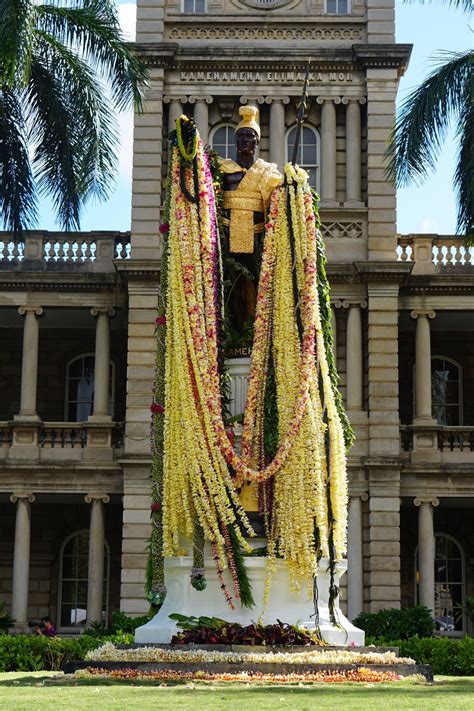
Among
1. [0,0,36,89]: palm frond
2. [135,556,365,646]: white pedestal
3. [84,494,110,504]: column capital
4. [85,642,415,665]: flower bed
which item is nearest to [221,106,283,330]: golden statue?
[135,556,365,646]: white pedestal

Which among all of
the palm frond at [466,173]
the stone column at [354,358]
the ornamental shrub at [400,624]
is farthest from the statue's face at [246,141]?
the stone column at [354,358]

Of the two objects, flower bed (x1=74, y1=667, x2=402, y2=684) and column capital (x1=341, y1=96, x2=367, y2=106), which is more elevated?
column capital (x1=341, y1=96, x2=367, y2=106)

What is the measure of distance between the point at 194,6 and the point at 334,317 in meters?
7.64

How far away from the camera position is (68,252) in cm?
3033

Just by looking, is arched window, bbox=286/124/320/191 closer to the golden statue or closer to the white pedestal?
the golden statue

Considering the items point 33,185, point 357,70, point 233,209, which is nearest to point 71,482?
point 33,185

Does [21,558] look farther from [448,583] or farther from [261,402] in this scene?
[261,402]

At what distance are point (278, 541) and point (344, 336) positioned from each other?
55.6 feet

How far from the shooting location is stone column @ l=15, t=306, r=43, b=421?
29.4m

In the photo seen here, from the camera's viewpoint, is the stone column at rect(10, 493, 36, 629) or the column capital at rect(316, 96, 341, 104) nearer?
the stone column at rect(10, 493, 36, 629)

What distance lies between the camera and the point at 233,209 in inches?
528

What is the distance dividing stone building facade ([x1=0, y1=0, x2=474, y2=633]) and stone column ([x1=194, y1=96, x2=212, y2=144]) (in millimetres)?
36

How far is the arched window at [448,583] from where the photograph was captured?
30.0 meters

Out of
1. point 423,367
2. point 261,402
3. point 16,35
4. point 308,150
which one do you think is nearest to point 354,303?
point 423,367
